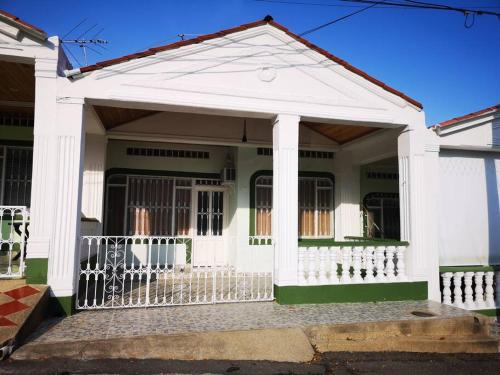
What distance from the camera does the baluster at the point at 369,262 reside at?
20.9 feet

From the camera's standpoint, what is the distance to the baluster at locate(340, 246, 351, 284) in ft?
20.5

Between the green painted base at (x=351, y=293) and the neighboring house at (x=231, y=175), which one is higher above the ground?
the neighboring house at (x=231, y=175)

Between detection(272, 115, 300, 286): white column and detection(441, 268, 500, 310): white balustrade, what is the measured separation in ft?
9.53

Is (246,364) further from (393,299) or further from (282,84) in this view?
(282,84)

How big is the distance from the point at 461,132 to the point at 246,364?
5.80 meters

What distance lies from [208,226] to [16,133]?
463cm

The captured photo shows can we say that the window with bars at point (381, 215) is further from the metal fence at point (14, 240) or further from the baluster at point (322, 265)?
the metal fence at point (14, 240)

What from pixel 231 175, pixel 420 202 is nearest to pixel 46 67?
pixel 231 175

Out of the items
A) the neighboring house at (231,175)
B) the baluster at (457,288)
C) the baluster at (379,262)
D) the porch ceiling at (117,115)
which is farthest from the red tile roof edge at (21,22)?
the baluster at (457,288)

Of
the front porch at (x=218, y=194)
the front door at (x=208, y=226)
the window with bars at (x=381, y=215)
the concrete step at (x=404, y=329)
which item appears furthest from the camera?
the window with bars at (x=381, y=215)

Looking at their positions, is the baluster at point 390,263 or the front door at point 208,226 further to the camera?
the front door at point 208,226

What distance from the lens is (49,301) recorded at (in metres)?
5.05

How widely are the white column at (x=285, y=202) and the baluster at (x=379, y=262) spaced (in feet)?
5.13

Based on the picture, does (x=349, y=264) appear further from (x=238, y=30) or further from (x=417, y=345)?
(x=238, y=30)
